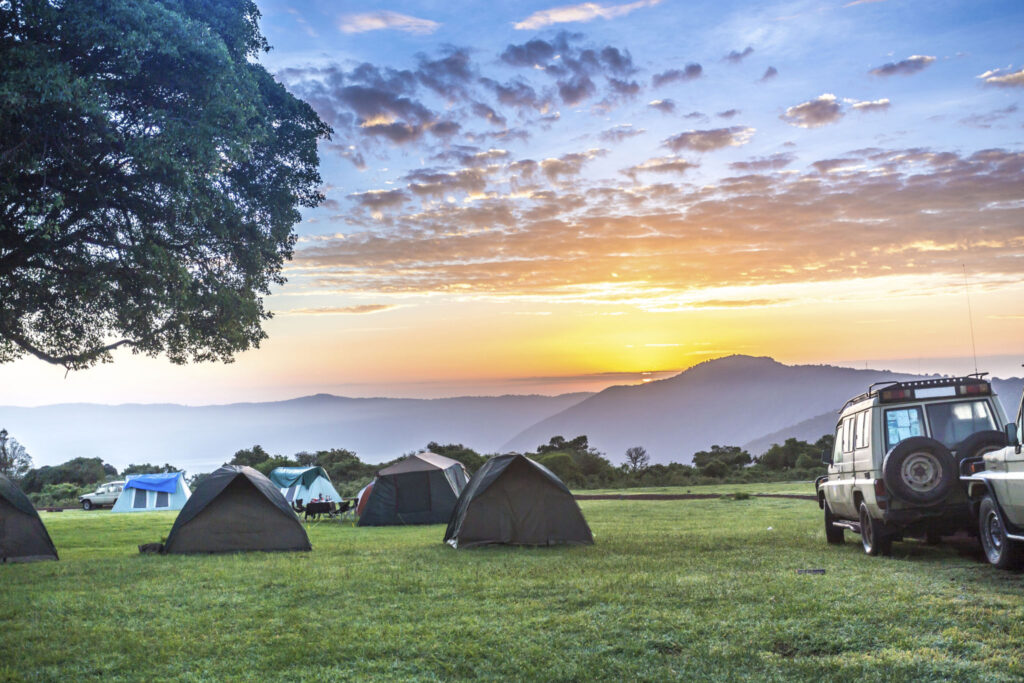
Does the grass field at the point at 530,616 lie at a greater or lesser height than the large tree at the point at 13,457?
lesser

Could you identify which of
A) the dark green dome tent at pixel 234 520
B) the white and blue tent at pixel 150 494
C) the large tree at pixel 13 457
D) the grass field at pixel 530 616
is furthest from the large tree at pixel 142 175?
the large tree at pixel 13 457

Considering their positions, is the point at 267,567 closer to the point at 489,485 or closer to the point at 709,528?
the point at 489,485

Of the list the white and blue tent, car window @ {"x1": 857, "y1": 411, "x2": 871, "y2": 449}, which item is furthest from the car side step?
the white and blue tent

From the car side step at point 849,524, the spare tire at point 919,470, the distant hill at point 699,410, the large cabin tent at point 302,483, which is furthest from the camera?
the distant hill at point 699,410

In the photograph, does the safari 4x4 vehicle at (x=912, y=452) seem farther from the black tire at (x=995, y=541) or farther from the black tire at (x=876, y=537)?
the black tire at (x=995, y=541)

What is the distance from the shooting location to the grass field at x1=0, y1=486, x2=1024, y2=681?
26.1 feet

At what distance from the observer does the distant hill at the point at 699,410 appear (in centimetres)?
17350

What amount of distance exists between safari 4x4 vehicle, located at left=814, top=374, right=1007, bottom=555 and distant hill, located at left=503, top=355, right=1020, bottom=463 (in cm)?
14931

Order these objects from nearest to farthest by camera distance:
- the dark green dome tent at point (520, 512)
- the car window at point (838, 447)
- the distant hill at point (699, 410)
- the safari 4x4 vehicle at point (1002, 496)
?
the safari 4x4 vehicle at point (1002, 496) → the car window at point (838, 447) → the dark green dome tent at point (520, 512) → the distant hill at point (699, 410)

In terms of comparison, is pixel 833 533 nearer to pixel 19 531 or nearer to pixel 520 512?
pixel 520 512

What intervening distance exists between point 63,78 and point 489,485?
11059 mm

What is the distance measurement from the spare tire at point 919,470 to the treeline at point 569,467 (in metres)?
37.7

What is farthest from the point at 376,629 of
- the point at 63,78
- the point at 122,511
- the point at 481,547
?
the point at 122,511

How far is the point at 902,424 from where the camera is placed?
46.6 ft
